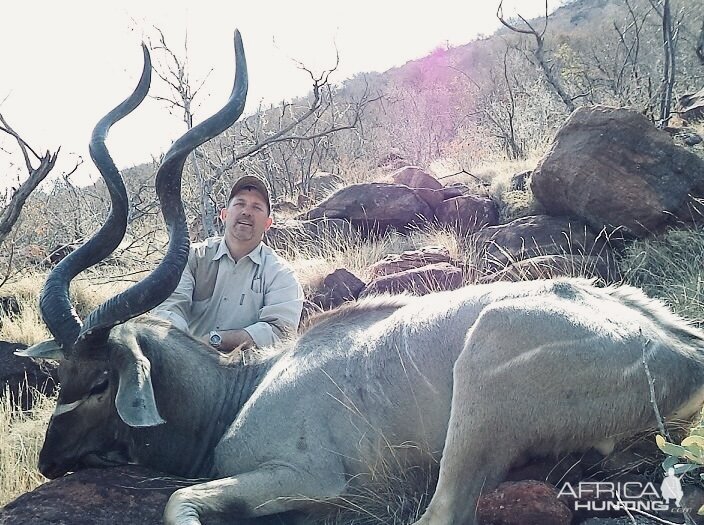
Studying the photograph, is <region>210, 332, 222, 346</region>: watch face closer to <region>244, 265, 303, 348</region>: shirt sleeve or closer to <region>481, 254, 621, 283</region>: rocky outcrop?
<region>244, 265, 303, 348</region>: shirt sleeve

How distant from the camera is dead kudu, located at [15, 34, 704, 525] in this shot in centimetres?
340

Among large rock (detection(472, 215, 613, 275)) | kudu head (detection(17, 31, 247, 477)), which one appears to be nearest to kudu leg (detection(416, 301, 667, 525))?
kudu head (detection(17, 31, 247, 477))

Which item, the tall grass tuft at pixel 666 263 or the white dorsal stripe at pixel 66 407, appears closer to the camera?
the white dorsal stripe at pixel 66 407

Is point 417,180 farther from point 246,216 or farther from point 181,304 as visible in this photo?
point 181,304

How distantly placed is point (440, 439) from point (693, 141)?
300 inches

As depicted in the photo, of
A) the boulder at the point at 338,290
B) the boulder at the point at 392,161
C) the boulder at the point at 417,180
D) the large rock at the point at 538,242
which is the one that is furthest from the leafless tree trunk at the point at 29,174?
the boulder at the point at 392,161

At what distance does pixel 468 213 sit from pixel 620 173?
3121mm

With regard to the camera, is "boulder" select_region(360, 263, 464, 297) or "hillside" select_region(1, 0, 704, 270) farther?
"hillside" select_region(1, 0, 704, 270)

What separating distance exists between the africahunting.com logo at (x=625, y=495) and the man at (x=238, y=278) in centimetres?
344

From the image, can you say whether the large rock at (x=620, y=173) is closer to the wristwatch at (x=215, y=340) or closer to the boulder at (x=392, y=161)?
the wristwatch at (x=215, y=340)

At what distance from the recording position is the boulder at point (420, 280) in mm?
7008

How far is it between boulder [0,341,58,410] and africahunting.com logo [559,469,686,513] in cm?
502

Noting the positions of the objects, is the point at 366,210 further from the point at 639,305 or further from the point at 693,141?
the point at 639,305

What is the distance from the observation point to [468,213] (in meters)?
10.5
